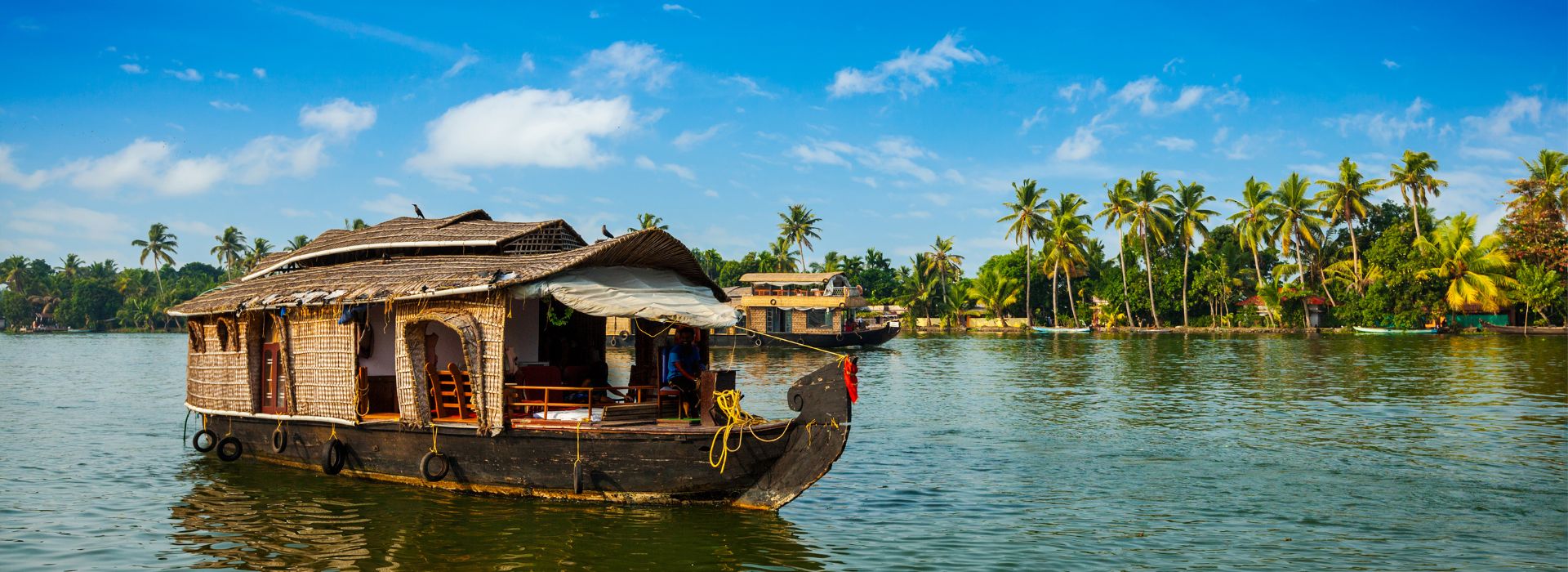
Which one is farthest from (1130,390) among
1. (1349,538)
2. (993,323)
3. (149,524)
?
(993,323)

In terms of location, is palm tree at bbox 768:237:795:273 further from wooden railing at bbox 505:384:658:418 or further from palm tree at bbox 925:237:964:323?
wooden railing at bbox 505:384:658:418

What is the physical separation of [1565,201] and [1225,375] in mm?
33546

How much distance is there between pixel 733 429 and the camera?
9.32 m

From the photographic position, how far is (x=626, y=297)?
395 inches

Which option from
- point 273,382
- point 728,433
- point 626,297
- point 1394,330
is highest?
point 626,297

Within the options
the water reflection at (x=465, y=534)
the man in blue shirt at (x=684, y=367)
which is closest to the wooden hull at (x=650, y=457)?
the water reflection at (x=465, y=534)

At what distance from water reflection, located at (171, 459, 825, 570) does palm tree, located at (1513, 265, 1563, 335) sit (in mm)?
51941

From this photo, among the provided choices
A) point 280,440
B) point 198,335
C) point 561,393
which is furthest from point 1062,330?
point 280,440

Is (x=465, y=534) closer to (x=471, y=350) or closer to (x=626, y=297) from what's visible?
(x=471, y=350)

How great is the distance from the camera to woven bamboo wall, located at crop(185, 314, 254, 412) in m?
12.4

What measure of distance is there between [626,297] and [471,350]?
5.16ft

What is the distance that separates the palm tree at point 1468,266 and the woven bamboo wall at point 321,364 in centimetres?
5435

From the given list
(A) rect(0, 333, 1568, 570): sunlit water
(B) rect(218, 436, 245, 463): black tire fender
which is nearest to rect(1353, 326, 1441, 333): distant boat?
(A) rect(0, 333, 1568, 570): sunlit water

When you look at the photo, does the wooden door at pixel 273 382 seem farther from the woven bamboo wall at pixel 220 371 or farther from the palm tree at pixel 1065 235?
the palm tree at pixel 1065 235
